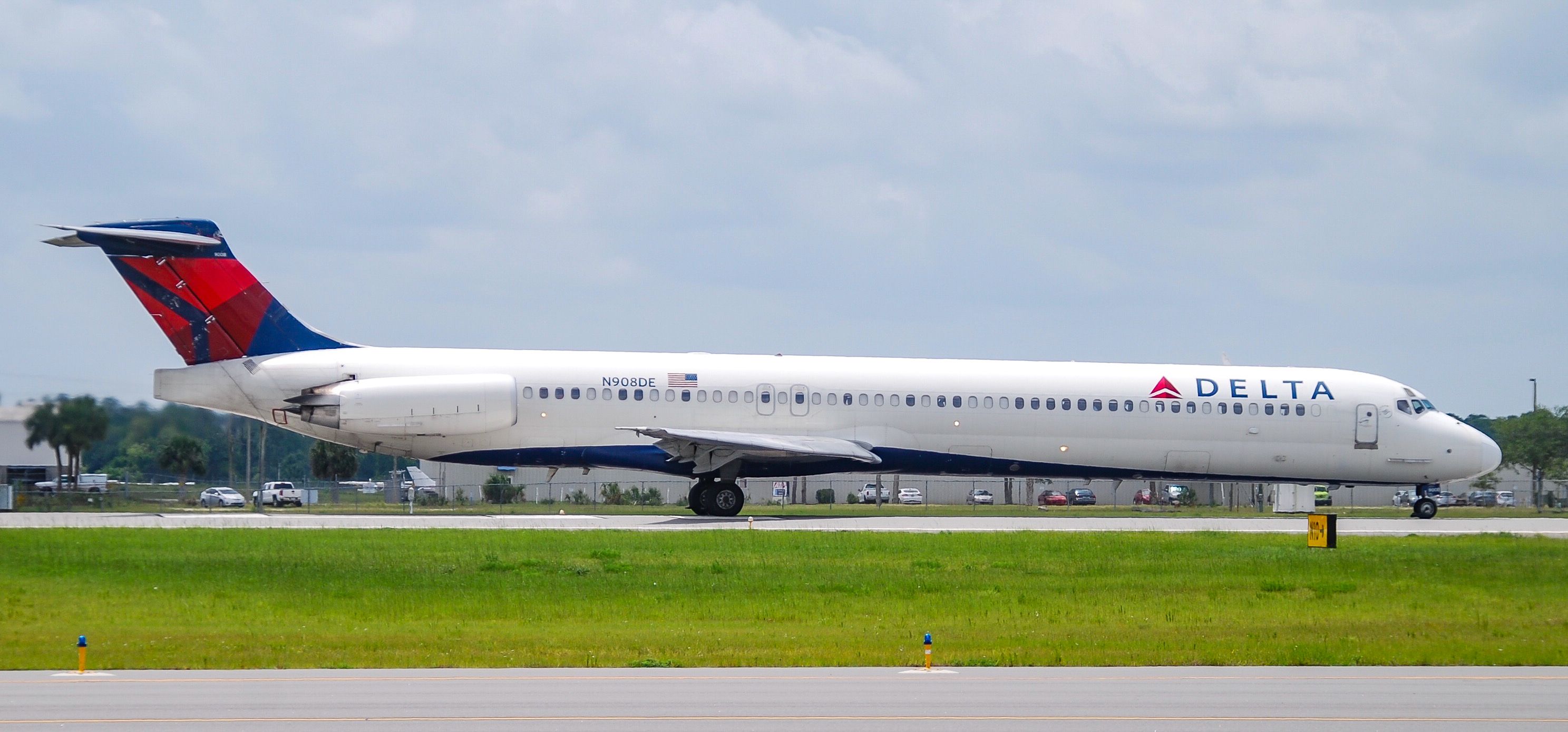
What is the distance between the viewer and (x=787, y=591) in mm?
20125

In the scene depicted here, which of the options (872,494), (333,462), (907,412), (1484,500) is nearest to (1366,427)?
(907,412)

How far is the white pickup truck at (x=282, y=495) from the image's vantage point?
1987 inches

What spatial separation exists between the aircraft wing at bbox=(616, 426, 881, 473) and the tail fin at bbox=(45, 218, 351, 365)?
8.71 meters

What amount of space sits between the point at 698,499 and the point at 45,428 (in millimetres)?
14023

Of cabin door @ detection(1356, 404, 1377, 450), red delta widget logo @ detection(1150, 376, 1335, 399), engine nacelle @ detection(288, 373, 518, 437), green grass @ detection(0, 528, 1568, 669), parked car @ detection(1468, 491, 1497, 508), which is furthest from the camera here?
parked car @ detection(1468, 491, 1497, 508)

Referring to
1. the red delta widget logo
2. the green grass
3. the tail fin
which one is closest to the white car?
the tail fin

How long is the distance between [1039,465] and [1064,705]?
24932 mm

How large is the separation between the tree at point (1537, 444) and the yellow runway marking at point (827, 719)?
195ft

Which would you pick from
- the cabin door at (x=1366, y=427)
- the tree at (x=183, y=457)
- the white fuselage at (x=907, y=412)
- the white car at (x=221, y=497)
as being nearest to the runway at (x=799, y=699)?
the white fuselage at (x=907, y=412)

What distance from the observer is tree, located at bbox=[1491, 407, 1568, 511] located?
67.6m

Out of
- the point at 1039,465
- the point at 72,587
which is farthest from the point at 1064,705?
the point at 1039,465

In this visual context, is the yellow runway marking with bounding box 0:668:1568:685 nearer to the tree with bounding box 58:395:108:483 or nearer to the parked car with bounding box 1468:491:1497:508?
the tree with bounding box 58:395:108:483

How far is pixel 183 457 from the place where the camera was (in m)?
37.2

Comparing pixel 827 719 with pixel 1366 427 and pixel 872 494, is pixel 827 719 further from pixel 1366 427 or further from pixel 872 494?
pixel 872 494
